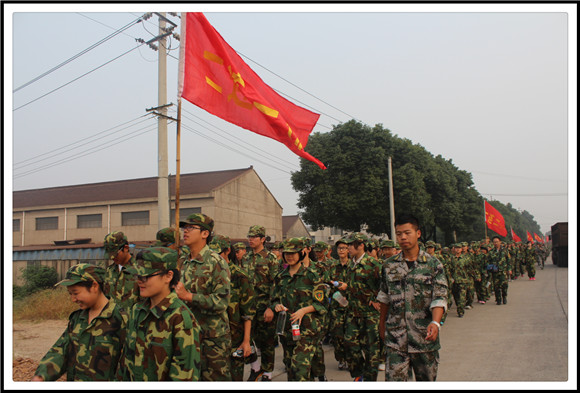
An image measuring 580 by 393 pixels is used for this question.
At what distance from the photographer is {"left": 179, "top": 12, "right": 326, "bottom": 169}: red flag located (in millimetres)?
4844

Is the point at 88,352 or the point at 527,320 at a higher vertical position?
the point at 88,352

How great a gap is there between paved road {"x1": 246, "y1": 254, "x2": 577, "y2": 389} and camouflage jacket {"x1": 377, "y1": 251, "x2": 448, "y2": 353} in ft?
1.89

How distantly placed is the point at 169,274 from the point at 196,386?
2.43 feet

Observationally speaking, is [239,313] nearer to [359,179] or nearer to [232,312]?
[232,312]

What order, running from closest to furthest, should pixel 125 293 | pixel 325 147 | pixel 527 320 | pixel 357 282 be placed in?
1. pixel 125 293
2. pixel 357 282
3. pixel 527 320
4. pixel 325 147

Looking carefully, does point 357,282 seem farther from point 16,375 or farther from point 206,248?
point 16,375

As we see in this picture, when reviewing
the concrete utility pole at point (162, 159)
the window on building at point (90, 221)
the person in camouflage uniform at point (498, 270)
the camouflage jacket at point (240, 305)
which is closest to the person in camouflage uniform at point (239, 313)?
the camouflage jacket at point (240, 305)

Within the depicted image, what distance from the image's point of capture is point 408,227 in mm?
4250

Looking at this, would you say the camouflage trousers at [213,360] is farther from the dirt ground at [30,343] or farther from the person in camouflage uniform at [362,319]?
the dirt ground at [30,343]

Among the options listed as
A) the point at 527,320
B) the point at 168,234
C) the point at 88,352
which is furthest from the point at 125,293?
the point at 527,320

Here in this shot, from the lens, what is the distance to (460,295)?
11773 mm

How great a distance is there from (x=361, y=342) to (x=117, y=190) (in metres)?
34.5

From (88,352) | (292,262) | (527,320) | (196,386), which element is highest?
(292,262)

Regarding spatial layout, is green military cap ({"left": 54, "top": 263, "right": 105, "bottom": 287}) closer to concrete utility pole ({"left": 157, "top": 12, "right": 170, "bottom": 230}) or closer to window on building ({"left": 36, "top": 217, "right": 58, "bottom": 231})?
concrete utility pole ({"left": 157, "top": 12, "right": 170, "bottom": 230})
